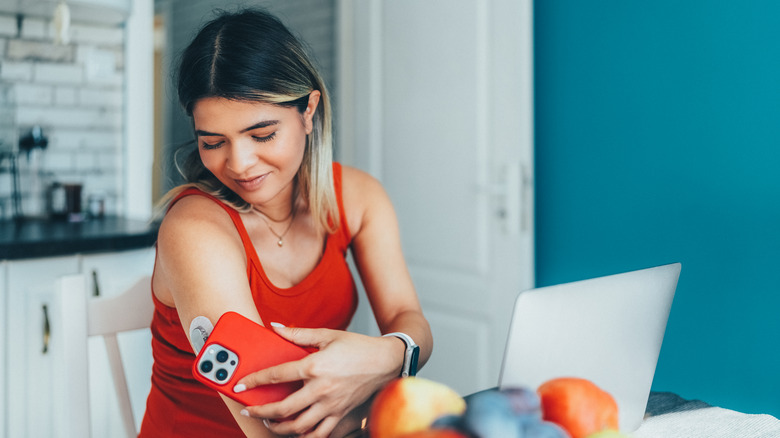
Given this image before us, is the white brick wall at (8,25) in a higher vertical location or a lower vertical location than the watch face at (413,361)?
higher

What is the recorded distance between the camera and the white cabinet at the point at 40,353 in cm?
175

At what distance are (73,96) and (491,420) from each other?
247cm

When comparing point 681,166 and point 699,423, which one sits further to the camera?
point 681,166

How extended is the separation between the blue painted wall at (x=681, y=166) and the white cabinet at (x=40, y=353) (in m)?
1.35

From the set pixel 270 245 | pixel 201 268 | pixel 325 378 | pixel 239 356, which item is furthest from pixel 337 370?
pixel 270 245

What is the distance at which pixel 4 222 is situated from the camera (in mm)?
2221

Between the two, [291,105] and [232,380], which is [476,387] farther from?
[232,380]

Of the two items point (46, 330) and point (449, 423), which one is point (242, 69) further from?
point (46, 330)

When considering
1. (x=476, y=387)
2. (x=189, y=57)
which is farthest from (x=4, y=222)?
(x=476, y=387)

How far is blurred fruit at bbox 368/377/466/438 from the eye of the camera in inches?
17.9

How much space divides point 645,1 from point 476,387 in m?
1.29

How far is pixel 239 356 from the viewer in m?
0.65

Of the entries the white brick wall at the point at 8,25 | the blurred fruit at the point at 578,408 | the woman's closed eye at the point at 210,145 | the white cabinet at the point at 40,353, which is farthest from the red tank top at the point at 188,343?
the white brick wall at the point at 8,25

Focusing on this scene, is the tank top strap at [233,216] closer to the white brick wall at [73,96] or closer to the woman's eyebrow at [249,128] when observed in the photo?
the woman's eyebrow at [249,128]
